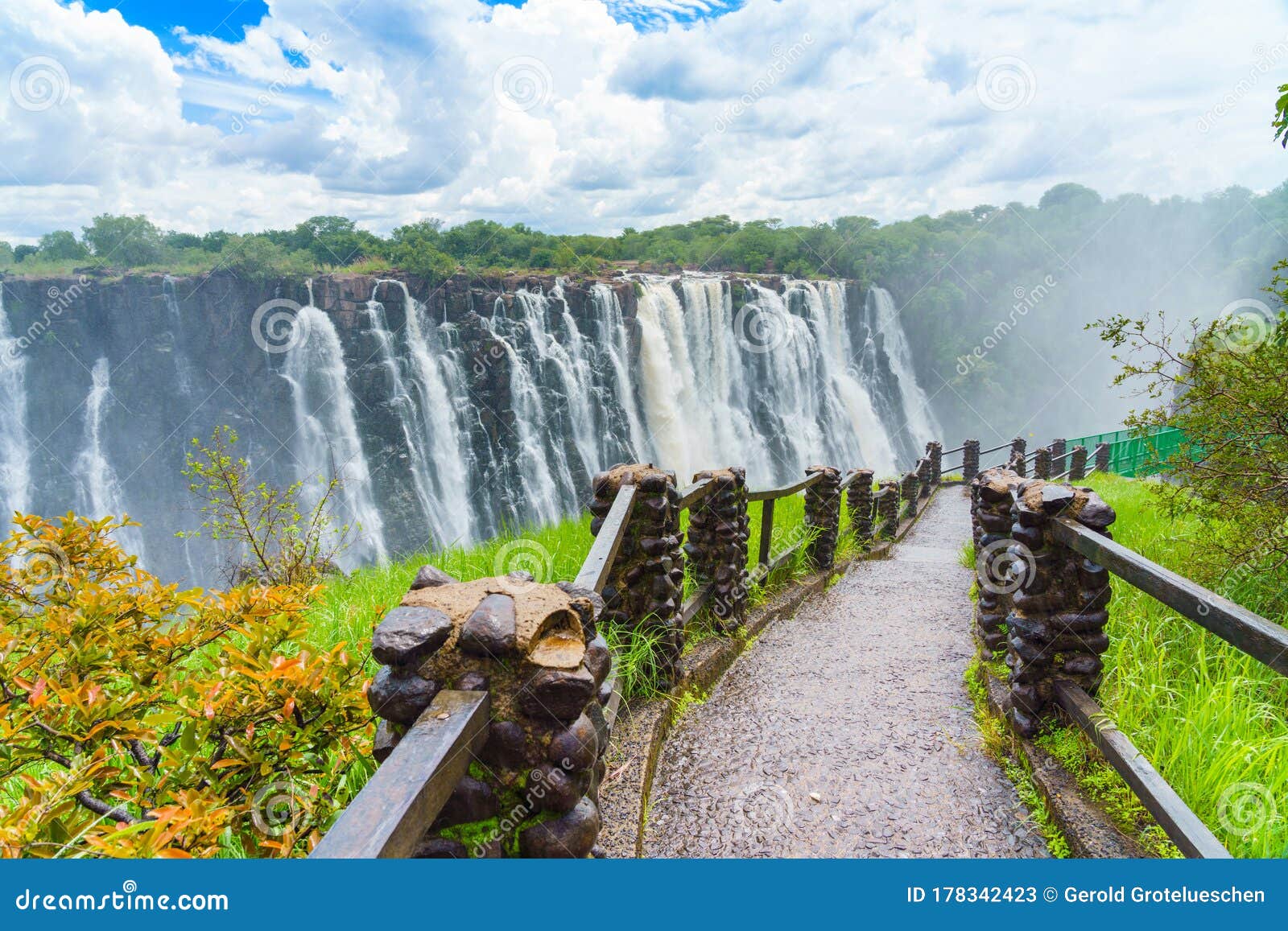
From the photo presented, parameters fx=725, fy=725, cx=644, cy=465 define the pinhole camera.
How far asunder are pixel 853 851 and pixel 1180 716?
1.31 metres

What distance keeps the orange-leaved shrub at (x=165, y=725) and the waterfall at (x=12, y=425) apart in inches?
896

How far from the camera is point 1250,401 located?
3.94 m

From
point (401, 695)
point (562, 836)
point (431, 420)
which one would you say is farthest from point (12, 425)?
point (562, 836)

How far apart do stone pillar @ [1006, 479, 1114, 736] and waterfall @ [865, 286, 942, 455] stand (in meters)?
33.8

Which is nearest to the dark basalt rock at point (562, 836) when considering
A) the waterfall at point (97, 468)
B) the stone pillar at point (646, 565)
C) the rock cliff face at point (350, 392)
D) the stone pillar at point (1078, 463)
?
the stone pillar at point (646, 565)

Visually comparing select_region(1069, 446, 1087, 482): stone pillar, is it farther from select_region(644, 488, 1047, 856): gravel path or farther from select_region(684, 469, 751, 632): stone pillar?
select_region(684, 469, 751, 632): stone pillar

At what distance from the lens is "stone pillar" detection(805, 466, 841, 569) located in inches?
305

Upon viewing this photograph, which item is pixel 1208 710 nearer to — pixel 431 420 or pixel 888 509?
pixel 888 509

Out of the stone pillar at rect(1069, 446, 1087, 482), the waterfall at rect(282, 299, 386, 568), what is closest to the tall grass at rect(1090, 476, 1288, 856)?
the stone pillar at rect(1069, 446, 1087, 482)

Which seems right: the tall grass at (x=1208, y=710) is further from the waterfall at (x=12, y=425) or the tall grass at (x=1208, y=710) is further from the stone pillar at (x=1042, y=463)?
the waterfall at (x=12, y=425)

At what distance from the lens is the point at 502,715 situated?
149 centimetres

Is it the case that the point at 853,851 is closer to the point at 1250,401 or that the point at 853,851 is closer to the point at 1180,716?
the point at 1180,716

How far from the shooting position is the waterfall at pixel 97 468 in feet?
68.0

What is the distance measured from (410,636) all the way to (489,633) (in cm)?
15
